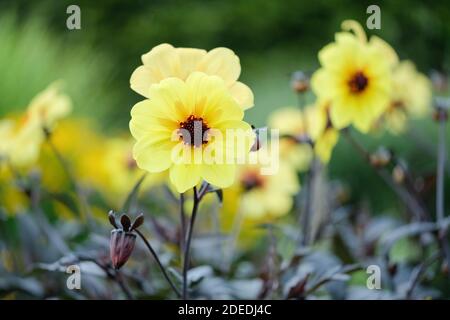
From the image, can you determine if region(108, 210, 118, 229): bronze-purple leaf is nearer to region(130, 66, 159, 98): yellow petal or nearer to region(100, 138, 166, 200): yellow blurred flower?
region(130, 66, 159, 98): yellow petal

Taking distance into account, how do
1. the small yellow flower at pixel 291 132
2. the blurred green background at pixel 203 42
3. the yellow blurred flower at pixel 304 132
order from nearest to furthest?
1. the yellow blurred flower at pixel 304 132
2. the small yellow flower at pixel 291 132
3. the blurred green background at pixel 203 42

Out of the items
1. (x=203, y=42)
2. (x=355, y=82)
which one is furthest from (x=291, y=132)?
(x=203, y=42)

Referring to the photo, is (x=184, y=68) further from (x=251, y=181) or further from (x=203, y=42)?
(x=203, y=42)

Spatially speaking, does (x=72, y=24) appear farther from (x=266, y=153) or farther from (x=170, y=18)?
(x=170, y=18)

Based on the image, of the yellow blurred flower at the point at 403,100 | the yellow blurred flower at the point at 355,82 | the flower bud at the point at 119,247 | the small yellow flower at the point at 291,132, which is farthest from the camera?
the small yellow flower at the point at 291,132

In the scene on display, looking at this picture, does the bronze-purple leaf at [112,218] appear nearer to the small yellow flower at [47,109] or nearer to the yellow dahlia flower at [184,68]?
the yellow dahlia flower at [184,68]

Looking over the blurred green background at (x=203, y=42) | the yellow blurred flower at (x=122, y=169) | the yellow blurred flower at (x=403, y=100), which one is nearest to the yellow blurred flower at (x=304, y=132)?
the yellow blurred flower at (x=403, y=100)

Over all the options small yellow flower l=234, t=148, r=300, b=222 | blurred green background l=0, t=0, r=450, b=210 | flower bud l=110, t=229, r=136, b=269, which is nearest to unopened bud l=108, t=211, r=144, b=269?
flower bud l=110, t=229, r=136, b=269
